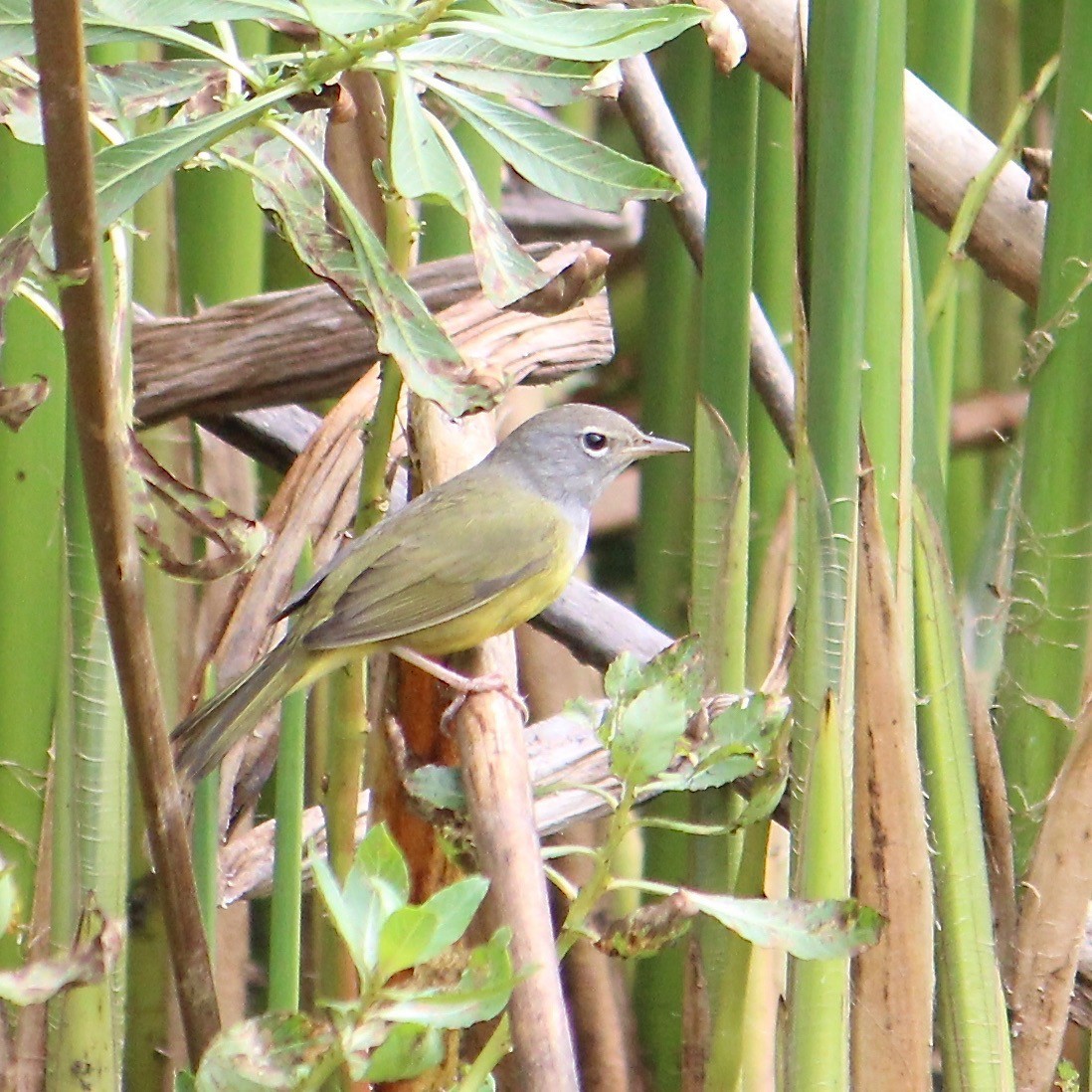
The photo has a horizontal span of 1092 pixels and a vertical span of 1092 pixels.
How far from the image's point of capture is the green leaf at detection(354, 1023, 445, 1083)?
0.66 m

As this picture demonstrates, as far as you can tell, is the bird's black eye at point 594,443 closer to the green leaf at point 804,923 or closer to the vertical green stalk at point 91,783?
the vertical green stalk at point 91,783

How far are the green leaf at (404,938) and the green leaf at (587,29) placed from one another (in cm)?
45

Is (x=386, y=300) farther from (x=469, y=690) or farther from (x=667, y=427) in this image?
(x=667, y=427)

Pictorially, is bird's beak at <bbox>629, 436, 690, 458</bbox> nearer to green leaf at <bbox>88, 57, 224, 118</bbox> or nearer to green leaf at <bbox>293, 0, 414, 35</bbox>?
green leaf at <bbox>88, 57, 224, 118</bbox>

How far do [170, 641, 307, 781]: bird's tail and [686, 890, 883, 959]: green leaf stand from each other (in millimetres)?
472

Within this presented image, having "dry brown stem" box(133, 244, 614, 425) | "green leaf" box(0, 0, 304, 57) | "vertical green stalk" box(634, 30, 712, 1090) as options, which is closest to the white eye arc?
"vertical green stalk" box(634, 30, 712, 1090)

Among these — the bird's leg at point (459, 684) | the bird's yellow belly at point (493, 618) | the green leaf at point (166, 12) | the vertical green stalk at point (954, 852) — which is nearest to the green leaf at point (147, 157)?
the green leaf at point (166, 12)

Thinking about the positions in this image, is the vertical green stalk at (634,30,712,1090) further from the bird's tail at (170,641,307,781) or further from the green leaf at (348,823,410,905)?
→ the green leaf at (348,823,410,905)

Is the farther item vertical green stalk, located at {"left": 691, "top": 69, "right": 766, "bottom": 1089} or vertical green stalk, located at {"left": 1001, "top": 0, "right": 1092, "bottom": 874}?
vertical green stalk, located at {"left": 691, "top": 69, "right": 766, "bottom": 1089}

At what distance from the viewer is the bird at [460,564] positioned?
1.45 m

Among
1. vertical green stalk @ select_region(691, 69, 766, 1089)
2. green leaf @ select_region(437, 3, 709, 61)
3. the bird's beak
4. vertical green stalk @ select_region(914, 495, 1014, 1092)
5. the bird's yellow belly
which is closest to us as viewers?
green leaf @ select_region(437, 3, 709, 61)

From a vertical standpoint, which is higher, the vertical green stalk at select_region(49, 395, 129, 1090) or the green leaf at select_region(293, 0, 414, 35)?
the green leaf at select_region(293, 0, 414, 35)

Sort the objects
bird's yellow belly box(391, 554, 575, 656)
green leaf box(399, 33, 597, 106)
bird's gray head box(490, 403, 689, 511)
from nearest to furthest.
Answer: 1. green leaf box(399, 33, 597, 106)
2. bird's yellow belly box(391, 554, 575, 656)
3. bird's gray head box(490, 403, 689, 511)

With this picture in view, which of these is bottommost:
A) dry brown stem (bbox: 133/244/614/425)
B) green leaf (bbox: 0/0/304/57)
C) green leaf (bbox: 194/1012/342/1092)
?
dry brown stem (bbox: 133/244/614/425)
